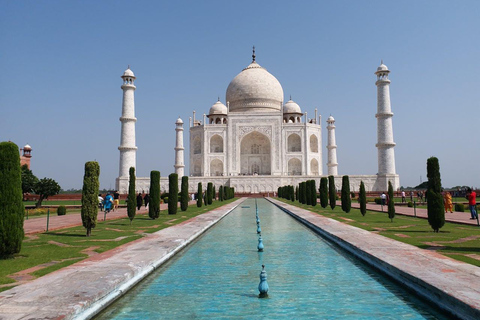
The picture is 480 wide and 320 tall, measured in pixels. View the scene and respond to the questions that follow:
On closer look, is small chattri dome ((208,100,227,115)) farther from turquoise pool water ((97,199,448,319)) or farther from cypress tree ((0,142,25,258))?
cypress tree ((0,142,25,258))

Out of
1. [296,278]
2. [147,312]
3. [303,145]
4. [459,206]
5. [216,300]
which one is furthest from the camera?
[303,145]

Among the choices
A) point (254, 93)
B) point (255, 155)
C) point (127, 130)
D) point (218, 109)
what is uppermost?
point (254, 93)

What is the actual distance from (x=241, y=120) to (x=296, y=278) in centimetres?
3328

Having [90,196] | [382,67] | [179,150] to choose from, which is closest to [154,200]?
[90,196]

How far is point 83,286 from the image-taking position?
3.50 m

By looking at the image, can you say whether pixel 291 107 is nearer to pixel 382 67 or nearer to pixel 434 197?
pixel 382 67

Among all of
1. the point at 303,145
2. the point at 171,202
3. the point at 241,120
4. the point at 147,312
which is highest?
the point at 241,120

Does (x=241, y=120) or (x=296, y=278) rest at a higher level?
(x=241, y=120)

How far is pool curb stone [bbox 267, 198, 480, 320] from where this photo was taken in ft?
9.95

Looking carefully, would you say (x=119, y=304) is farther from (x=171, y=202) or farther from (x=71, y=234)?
(x=171, y=202)

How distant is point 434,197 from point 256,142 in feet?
103

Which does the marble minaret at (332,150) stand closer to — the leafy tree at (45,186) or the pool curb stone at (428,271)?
the leafy tree at (45,186)

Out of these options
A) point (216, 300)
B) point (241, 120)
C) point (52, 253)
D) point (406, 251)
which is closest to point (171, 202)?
point (52, 253)

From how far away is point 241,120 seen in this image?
37.2 m
